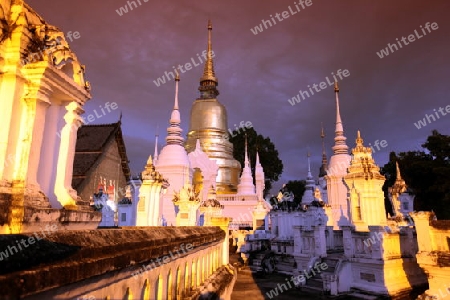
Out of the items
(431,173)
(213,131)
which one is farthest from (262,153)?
(431,173)

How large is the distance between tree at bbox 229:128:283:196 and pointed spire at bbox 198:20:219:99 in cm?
878

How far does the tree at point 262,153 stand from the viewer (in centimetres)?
5006

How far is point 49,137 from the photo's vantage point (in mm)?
4969

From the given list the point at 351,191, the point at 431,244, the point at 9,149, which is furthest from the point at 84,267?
the point at 351,191

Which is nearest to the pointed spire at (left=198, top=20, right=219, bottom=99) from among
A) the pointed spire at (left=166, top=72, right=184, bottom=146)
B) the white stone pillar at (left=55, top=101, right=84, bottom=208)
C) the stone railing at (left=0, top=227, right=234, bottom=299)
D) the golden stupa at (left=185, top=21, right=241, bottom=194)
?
the golden stupa at (left=185, top=21, right=241, bottom=194)

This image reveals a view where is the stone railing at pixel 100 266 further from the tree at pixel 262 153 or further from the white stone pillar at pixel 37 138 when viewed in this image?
the tree at pixel 262 153

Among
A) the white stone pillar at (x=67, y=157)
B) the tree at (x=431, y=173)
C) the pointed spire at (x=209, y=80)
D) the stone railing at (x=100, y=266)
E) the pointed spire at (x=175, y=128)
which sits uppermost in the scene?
the pointed spire at (x=209, y=80)

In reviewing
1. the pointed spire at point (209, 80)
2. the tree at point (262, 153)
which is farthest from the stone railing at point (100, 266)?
the tree at point (262, 153)

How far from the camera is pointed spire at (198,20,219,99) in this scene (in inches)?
1715

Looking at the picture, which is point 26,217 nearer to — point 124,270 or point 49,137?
point 49,137

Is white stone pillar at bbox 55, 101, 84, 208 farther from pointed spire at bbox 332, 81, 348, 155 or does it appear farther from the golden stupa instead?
the golden stupa

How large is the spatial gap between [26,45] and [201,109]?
1431 inches

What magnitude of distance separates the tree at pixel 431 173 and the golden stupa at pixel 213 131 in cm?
1787

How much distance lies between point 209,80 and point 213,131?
28.5ft
